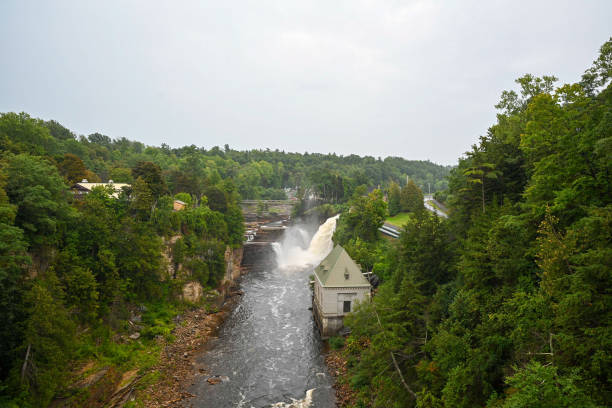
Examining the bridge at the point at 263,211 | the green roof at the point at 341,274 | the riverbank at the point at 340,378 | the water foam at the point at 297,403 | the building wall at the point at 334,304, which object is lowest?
the water foam at the point at 297,403

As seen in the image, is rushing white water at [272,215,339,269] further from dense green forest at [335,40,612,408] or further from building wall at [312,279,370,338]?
dense green forest at [335,40,612,408]

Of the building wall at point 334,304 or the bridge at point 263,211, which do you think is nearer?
the building wall at point 334,304

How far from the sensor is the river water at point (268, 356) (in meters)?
22.7

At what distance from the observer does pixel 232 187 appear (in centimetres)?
7944

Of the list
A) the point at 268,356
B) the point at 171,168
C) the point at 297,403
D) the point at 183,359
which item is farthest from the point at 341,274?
the point at 171,168

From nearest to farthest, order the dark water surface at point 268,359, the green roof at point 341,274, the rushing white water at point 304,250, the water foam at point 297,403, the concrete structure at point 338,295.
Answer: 1. the water foam at point 297,403
2. the dark water surface at point 268,359
3. the concrete structure at point 338,295
4. the green roof at point 341,274
5. the rushing white water at point 304,250

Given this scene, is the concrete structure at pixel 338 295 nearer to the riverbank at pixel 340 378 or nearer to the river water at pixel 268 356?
the river water at pixel 268 356

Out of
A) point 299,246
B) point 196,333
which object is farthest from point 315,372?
point 299,246

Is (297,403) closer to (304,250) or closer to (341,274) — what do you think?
(341,274)

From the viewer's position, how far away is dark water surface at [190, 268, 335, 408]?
22656mm

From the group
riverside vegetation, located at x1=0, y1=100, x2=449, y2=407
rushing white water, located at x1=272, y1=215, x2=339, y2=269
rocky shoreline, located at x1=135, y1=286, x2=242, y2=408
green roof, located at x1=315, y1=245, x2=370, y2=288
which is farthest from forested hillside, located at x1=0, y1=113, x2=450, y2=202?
green roof, located at x1=315, y1=245, x2=370, y2=288

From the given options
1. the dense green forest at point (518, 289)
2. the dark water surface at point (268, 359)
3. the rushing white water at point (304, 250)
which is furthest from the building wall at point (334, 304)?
the rushing white water at point (304, 250)

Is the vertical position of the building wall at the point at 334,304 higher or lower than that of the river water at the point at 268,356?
higher

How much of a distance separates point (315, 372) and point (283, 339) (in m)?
6.15
